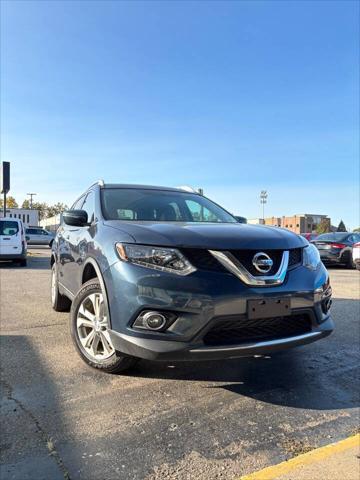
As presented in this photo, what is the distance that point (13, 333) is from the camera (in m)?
4.67

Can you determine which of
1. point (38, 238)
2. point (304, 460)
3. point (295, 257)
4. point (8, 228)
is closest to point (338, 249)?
point (8, 228)

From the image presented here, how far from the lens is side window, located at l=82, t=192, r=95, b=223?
4062 mm

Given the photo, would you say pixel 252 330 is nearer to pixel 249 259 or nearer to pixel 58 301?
pixel 249 259

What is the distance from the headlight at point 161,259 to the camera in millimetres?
2768

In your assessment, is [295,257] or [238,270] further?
[295,257]

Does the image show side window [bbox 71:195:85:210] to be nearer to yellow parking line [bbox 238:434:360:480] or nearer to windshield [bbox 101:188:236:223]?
windshield [bbox 101:188:236:223]

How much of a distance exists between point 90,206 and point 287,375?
2521 millimetres

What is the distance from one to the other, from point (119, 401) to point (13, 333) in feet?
7.30

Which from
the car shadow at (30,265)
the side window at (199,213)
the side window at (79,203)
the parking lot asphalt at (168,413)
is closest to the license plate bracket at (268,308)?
the parking lot asphalt at (168,413)

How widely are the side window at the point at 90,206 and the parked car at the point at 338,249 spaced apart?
1087cm

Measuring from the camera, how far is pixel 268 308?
2850 mm

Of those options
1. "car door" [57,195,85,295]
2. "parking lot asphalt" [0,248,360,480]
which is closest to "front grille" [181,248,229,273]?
"parking lot asphalt" [0,248,360,480]

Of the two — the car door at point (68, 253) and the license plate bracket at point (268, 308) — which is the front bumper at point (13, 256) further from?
the license plate bracket at point (268, 308)

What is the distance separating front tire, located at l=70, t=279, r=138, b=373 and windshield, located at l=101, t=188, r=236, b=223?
0.74 metres
